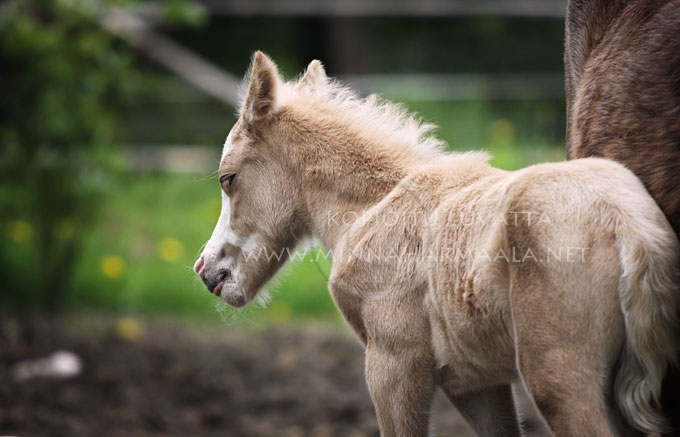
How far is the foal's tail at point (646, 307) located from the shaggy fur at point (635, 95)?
199 millimetres

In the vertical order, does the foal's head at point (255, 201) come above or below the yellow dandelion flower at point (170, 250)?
below

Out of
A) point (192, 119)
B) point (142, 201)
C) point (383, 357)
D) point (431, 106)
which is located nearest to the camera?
point (383, 357)

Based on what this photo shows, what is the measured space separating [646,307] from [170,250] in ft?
18.7

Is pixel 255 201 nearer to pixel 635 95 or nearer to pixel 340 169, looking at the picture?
pixel 340 169

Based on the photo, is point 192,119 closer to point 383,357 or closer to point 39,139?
point 39,139

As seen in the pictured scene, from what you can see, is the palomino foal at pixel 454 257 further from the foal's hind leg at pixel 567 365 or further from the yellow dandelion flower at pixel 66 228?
the yellow dandelion flower at pixel 66 228

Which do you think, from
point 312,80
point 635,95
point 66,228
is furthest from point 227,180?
point 66,228

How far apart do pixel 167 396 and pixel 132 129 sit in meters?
5.99

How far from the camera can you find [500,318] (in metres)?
2.37

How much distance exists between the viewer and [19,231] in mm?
7191

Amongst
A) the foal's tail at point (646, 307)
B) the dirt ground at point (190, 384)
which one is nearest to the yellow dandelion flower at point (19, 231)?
the dirt ground at point (190, 384)

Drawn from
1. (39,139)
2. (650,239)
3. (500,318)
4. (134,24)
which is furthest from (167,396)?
(134,24)

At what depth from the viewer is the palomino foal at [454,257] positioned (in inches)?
86.3

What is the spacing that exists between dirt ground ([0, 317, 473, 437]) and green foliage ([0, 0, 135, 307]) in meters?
0.54
